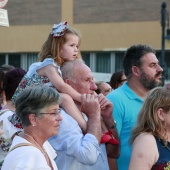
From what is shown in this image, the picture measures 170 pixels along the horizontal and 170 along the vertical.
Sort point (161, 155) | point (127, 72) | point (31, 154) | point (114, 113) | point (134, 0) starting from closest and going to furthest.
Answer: point (31, 154)
point (161, 155)
point (114, 113)
point (127, 72)
point (134, 0)

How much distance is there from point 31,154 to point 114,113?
1.71 metres

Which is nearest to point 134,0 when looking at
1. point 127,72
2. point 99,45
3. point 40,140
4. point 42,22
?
point 99,45

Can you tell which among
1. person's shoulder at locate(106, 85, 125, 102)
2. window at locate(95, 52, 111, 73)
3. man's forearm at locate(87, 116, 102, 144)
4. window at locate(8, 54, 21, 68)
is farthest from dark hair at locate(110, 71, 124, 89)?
window at locate(8, 54, 21, 68)

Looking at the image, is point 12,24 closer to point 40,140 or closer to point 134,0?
point 134,0

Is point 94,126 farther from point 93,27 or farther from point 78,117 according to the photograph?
point 93,27

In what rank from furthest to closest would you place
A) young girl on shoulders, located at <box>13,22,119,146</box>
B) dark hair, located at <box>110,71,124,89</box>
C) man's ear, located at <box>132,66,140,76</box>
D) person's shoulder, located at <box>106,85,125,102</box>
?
1. dark hair, located at <box>110,71,124,89</box>
2. man's ear, located at <box>132,66,140,76</box>
3. person's shoulder, located at <box>106,85,125,102</box>
4. young girl on shoulders, located at <box>13,22,119,146</box>

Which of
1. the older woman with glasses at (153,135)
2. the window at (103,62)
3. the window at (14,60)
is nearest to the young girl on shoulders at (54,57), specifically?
the older woman with glasses at (153,135)

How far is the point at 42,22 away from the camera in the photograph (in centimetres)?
2961

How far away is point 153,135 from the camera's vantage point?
470 centimetres

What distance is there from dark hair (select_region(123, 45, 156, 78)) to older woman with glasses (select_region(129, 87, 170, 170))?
1.26 m

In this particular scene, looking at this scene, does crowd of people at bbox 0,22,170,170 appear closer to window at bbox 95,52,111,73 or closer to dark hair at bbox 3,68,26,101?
dark hair at bbox 3,68,26,101

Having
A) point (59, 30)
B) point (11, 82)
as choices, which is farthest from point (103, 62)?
point (59, 30)

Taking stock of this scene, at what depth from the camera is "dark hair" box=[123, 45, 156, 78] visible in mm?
6031

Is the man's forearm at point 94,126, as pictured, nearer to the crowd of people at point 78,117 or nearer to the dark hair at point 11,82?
the crowd of people at point 78,117
